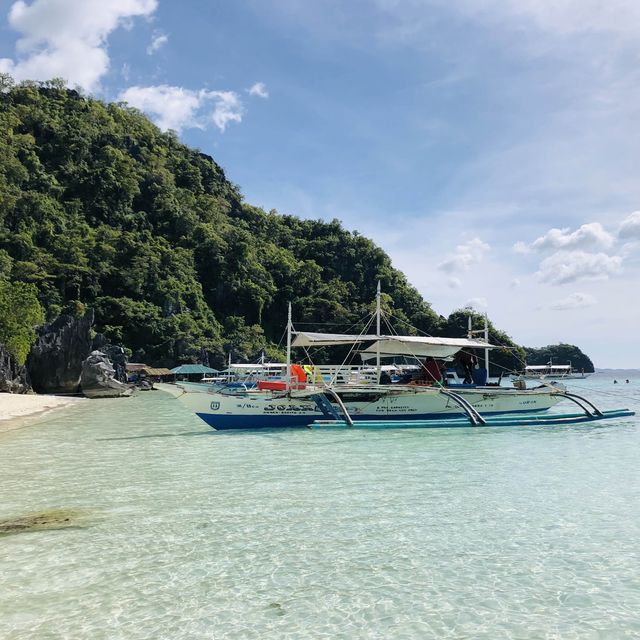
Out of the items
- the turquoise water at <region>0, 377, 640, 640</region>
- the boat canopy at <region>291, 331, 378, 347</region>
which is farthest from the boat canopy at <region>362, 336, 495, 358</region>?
the turquoise water at <region>0, 377, 640, 640</region>

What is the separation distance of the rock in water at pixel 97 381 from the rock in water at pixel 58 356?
74 centimetres

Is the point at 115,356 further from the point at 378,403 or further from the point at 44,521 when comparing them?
the point at 44,521

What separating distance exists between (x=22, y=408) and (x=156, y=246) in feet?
173

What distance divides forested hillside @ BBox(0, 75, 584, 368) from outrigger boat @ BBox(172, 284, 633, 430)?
4793cm

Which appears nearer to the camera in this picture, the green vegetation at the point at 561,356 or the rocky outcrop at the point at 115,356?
the rocky outcrop at the point at 115,356

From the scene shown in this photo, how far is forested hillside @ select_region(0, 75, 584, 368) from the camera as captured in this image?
6756cm

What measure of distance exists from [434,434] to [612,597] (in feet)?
41.1

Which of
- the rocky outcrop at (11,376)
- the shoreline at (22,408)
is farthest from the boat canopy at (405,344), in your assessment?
the rocky outcrop at (11,376)

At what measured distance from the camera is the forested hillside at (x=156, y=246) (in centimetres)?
6756

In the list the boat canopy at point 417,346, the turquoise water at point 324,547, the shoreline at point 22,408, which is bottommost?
the turquoise water at point 324,547

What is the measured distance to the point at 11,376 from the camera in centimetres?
3791

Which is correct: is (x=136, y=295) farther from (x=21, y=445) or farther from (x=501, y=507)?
(x=501, y=507)

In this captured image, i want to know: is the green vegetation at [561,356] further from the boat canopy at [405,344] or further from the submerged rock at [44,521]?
the submerged rock at [44,521]

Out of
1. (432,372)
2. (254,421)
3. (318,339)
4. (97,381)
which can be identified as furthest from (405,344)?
(97,381)
